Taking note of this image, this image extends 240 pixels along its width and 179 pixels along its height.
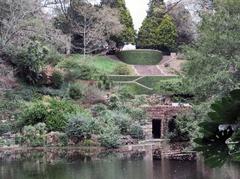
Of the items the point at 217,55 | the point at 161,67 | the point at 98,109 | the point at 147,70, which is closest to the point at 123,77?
the point at 147,70

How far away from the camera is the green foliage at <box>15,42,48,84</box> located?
2472 centimetres

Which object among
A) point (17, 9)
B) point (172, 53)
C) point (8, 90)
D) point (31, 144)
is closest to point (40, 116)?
point (31, 144)

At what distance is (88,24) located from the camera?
36.2 metres

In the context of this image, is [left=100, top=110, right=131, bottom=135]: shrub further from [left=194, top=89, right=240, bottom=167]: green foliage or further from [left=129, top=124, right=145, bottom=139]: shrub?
[left=194, top=89, right=240, bottom=167]: green foliage

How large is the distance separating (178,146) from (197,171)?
5.56 metres

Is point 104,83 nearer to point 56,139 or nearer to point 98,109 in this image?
point 98,109

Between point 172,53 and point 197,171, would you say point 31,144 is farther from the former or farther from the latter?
point 172,53

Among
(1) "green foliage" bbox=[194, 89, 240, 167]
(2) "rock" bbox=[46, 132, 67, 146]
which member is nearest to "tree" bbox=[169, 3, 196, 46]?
(2) "rock" bbox=[46, 132, 67, 146]

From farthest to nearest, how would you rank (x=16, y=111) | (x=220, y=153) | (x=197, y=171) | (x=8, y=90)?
1. (x=8, y=90)
2. (x=16, y=111)
3. (x=197, y=171)
4. (x=220, y=153)

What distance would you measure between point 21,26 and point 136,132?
31.1ft

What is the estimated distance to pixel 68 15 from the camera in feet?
124

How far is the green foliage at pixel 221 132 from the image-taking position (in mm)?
869

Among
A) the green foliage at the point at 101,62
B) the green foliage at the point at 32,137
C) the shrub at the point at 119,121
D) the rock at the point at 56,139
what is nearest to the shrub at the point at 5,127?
the green foliage at the point at 32,137

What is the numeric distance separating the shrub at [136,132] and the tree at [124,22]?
21323 millimetres
